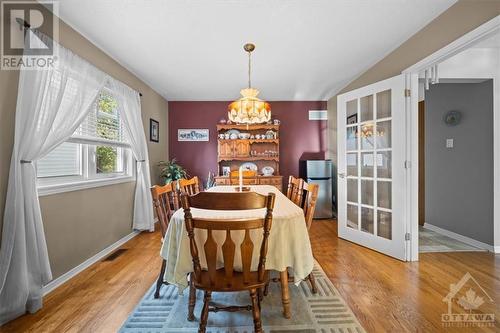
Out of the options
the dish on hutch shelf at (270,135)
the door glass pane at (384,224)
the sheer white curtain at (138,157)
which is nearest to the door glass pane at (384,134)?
the door glass pane at (384,224)

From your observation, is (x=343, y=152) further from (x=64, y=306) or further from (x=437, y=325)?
(x=64, y=306)

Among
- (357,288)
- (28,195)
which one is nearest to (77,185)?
(28,195)

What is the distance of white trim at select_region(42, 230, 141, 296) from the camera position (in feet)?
6.69

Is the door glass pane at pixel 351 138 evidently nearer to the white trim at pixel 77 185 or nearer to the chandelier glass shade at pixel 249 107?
the chandelier glass shade at pixel 249 107

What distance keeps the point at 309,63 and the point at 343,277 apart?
2.59 metres

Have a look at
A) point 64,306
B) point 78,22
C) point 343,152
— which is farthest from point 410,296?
point 78,22

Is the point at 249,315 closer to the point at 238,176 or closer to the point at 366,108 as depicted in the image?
the point at 238,176

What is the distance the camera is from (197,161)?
16.8 feet

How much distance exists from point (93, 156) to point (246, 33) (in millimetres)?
2170

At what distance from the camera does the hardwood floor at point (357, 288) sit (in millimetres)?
1632

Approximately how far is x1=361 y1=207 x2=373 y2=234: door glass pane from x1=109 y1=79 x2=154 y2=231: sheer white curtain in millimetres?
2951

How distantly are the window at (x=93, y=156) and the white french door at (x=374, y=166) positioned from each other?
3.05m

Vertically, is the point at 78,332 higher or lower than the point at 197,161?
lower

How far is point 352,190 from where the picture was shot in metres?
3.25
